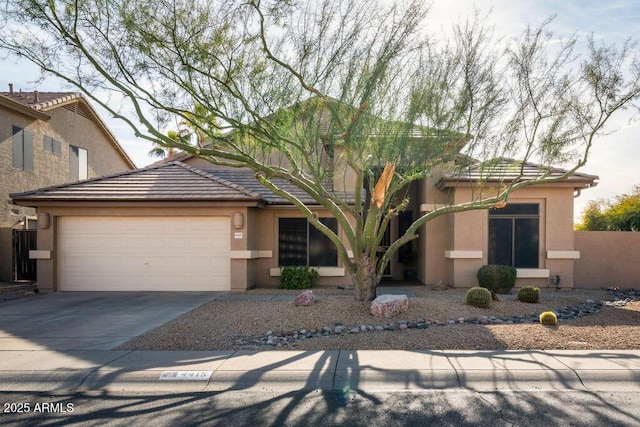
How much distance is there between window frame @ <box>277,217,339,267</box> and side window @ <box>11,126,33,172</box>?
11672 mm

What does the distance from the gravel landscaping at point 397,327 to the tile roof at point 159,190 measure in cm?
402

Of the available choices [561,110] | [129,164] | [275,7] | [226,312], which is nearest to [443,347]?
[226,312]

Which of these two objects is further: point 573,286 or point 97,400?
point 573,286

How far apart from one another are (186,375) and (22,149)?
17344 mm

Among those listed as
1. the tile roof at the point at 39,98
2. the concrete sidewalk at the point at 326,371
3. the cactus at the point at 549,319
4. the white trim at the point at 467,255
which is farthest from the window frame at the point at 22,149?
the cactus at the point at 549,319

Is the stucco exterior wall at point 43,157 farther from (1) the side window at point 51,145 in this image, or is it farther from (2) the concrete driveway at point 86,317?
(2) the concrete driveway at point 86,317

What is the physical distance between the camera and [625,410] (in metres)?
5.37

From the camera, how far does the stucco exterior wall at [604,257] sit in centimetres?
1553

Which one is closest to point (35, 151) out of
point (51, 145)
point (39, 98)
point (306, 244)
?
point (51, 145)

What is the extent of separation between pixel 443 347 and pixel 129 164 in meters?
26.4

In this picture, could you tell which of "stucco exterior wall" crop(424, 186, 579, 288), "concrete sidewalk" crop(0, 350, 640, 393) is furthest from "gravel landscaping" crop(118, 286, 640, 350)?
"stucco exterior wall" crop(424, 186, 579, 288)

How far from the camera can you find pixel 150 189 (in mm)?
15016

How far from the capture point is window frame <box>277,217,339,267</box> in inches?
619

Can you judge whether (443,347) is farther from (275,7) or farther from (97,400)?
(275,7)
